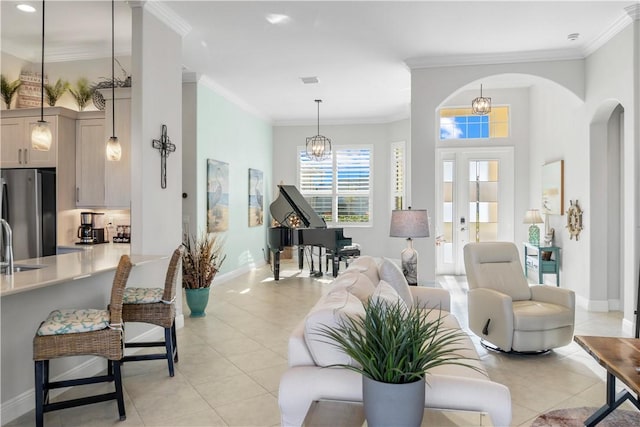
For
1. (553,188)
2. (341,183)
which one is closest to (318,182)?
(341,183)

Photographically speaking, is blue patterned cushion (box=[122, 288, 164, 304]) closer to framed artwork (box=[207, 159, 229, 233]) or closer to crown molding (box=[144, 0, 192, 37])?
crown molding (box=[144, 0, 192, 37])

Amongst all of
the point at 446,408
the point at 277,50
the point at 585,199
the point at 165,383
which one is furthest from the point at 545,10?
the point at 165,383

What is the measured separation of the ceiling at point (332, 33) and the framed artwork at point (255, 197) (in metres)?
2.43

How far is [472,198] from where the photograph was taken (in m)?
7.59

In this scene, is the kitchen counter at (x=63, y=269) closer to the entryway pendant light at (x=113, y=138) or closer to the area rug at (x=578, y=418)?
the entryway pendant light at (x=113, y=138)

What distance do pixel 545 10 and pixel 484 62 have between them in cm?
127

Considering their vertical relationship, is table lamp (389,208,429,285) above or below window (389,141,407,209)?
below

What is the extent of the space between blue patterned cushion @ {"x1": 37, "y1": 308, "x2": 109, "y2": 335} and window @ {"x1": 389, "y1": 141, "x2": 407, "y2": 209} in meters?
7.23

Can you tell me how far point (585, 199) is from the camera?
17.2 feet

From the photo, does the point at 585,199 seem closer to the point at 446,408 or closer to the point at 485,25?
the point at 485,25

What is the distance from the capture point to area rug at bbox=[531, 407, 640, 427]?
2499 millimetres

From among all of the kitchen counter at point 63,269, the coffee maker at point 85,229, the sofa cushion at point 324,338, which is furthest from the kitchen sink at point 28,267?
the sofa cushion at point 324,338

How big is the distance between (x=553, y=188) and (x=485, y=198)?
4.76ft

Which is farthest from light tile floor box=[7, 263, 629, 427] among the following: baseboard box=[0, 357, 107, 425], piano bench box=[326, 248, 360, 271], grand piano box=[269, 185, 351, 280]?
piano bench box=[326, 248, 360, 271]
